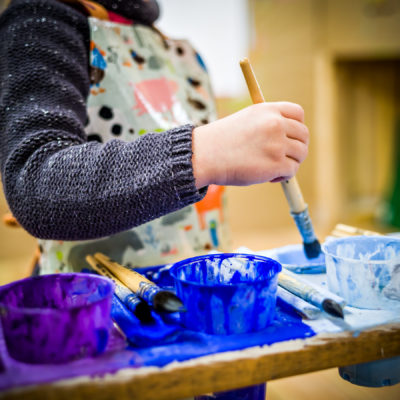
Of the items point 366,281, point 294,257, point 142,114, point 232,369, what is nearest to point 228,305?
point 232,369

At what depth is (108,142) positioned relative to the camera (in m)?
0.44

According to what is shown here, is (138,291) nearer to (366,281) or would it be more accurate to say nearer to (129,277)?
(129,277)

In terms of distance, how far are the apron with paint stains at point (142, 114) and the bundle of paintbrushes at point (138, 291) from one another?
0.11 metres

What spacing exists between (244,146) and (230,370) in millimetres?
200

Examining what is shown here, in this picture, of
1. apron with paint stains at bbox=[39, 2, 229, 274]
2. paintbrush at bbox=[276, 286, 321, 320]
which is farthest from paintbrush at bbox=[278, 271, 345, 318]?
apron with paint stains at bbox=[39, 2, 229, 274]

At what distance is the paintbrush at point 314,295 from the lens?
1.33 ft

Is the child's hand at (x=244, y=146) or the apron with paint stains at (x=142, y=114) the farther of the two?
the apron with paint stains at (x=142, y=114)

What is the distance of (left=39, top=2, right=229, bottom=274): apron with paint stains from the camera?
0.64m

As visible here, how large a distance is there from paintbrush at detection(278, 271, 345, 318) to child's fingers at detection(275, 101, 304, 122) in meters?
0.17

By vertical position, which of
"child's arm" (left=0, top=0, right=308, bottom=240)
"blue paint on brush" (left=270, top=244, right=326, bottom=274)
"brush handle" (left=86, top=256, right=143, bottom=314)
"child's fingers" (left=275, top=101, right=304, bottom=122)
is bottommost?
Answer: "blue paint on brush" (left=270, top=244, right=326, bottom=274)

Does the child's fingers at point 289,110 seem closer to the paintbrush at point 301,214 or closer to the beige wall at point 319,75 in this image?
the paintbrush at point 301,214

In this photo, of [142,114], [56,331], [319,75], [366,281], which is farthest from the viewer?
[319,75]

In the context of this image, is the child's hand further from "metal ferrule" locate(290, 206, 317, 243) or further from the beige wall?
the beige wall

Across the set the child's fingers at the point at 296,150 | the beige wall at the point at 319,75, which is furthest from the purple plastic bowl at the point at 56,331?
the beige wall at the point at 319,75
